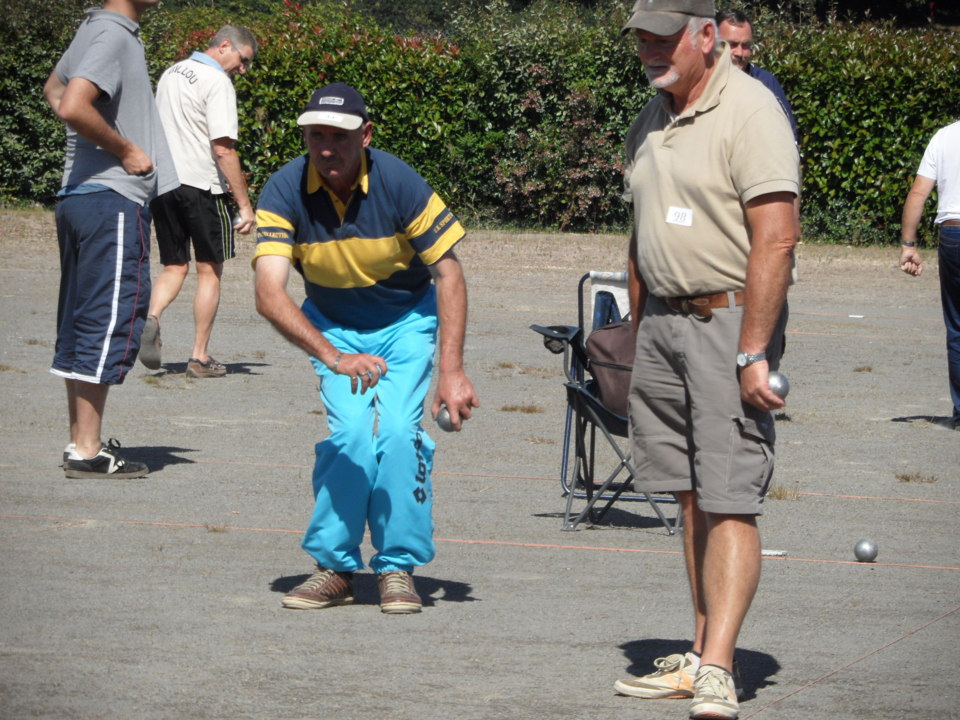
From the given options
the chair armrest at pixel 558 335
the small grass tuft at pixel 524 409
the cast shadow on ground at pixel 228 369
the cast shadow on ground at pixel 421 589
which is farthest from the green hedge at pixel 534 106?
the cast shadow on ground at pixel 421 589

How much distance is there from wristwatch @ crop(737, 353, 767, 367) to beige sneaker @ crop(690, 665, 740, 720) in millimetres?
874

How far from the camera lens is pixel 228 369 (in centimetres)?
1084

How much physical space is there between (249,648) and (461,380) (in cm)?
115

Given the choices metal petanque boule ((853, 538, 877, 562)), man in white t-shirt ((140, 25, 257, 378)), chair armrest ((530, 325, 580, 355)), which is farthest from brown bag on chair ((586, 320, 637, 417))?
man in white t-shirt ((140, 25, 257, 378))

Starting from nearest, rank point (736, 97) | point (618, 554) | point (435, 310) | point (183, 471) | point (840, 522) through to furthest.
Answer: point (736, 97), point (435, 310), point (618, 554), point (840, 522), point (183, 471)

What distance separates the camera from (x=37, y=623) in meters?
4.95

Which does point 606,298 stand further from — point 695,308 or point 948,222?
point 948,222

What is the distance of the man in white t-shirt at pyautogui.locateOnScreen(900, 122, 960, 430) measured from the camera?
31.6ft

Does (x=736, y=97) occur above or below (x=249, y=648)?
above

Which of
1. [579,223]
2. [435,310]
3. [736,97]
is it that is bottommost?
[579,223]

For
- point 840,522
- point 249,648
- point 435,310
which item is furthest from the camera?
point 840,522

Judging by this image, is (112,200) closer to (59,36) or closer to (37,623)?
(37,623)

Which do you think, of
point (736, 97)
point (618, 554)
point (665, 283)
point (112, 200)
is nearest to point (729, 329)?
point (665, 283)

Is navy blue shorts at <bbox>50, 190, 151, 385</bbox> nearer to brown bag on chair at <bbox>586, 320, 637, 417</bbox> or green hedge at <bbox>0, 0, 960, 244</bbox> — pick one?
brown bag on chair at <bbox>586, 320, 637, 417</bbox>
